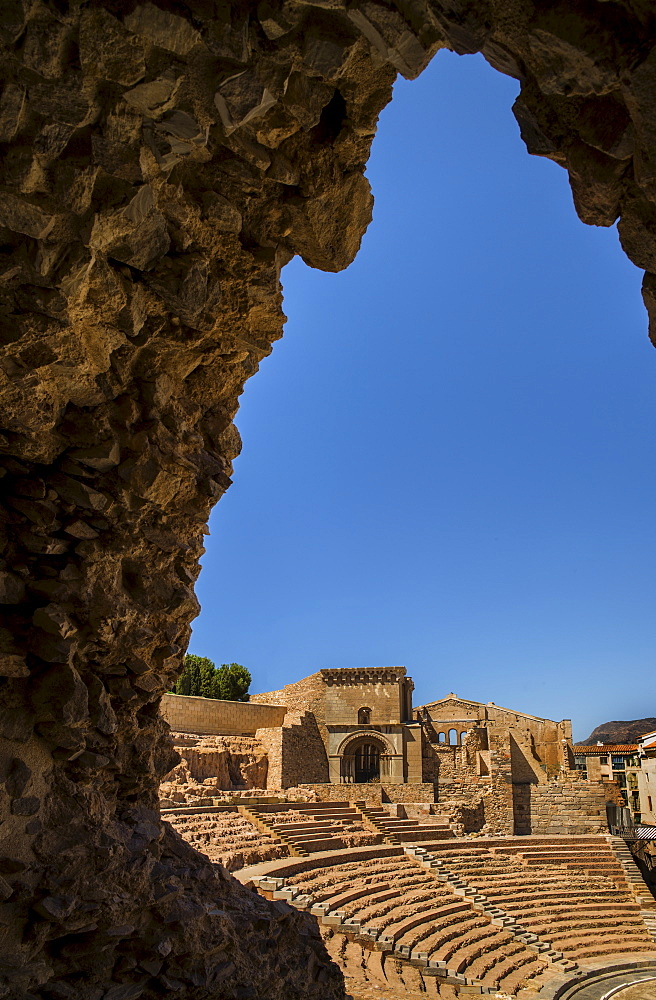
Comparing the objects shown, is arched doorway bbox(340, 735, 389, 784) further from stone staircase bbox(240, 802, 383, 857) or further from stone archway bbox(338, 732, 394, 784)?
stone staircase bbox(240, 802, 383, 857)

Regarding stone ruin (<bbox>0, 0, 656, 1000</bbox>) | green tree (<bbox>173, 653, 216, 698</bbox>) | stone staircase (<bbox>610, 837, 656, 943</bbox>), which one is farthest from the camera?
green tree (<bbox>173, 653, 216, 698</bbox>)

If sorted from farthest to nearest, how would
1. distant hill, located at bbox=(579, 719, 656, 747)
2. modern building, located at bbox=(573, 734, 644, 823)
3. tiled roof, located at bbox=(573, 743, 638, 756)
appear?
1. distant hill, located at bbox=(579, 719, 656, 747)
2. tiled roof, located at bbox=(573, 743, 638, 756)
3. modern building, located at bbox=(573, 734, 644, 823)

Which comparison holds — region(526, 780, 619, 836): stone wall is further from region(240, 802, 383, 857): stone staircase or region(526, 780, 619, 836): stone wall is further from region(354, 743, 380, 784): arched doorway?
region(240, 802, 383, 857): stone staircase

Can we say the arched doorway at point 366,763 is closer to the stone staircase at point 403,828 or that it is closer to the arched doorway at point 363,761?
the arched doorway at point 363,761

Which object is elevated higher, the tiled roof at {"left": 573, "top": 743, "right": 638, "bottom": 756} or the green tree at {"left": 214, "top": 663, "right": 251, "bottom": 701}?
the green tree at {"left": 214, "top": 663, "right": 251, "bottom": 701}

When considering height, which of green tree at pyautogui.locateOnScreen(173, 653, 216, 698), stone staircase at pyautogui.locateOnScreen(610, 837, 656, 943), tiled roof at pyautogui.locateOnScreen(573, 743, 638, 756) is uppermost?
green tree at pyautogui.locateOnScreen(173, 653, 216, 698)

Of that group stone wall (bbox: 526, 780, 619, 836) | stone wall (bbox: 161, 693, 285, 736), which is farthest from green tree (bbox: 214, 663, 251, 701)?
stone wall (bbox: 526, 780, 619, 836)

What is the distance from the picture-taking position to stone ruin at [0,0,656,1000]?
2.51m

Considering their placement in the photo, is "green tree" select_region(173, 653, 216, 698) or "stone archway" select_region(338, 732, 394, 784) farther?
"green tree" select_region(173, 653, 216, 698)

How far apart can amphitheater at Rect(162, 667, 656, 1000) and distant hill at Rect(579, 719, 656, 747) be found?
128 ft

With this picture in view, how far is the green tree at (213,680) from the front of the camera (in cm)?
3616

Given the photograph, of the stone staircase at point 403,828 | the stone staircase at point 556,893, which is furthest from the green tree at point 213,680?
the stone staircase at point 556,893

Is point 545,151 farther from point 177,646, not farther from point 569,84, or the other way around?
point 177,646

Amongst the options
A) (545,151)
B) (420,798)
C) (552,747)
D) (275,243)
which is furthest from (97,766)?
→ (552,747)
